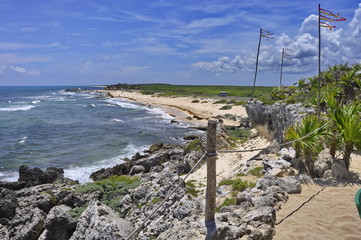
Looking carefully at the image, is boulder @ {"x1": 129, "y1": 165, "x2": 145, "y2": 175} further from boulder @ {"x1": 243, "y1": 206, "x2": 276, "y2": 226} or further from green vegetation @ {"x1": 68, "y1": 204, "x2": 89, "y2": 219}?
boulder @ {"x1": 243, "y1": 206, "x2": 276, "y2": 226}

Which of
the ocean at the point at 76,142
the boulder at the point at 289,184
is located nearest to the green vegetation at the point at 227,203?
the boulder at the point at 289,184

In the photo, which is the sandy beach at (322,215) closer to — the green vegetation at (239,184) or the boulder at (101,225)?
the green vegetation at (239,184)

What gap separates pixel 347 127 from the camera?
9.16 metres

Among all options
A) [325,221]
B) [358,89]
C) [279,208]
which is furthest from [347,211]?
[358,89]

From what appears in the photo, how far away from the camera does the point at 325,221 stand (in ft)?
22.0

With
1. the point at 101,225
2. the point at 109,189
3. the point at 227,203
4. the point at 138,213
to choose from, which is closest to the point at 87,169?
the point at 109,189

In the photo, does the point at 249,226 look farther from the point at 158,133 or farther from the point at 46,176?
the point at 158,133

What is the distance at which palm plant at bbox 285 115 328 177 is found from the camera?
9.23 m

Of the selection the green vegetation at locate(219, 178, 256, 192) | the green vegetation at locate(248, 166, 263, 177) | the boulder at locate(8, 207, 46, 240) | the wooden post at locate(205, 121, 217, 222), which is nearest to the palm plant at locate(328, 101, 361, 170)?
the green vegetation at locate(248, 166, 263, 177)

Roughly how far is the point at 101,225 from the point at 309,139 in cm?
698

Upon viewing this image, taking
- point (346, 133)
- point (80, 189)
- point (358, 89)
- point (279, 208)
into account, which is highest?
point (358, 89)

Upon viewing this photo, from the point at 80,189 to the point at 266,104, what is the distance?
49.0 feet

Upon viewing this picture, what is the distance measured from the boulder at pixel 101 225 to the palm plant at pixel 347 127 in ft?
23.9

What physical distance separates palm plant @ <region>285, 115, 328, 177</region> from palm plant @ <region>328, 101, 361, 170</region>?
16.7 inches
